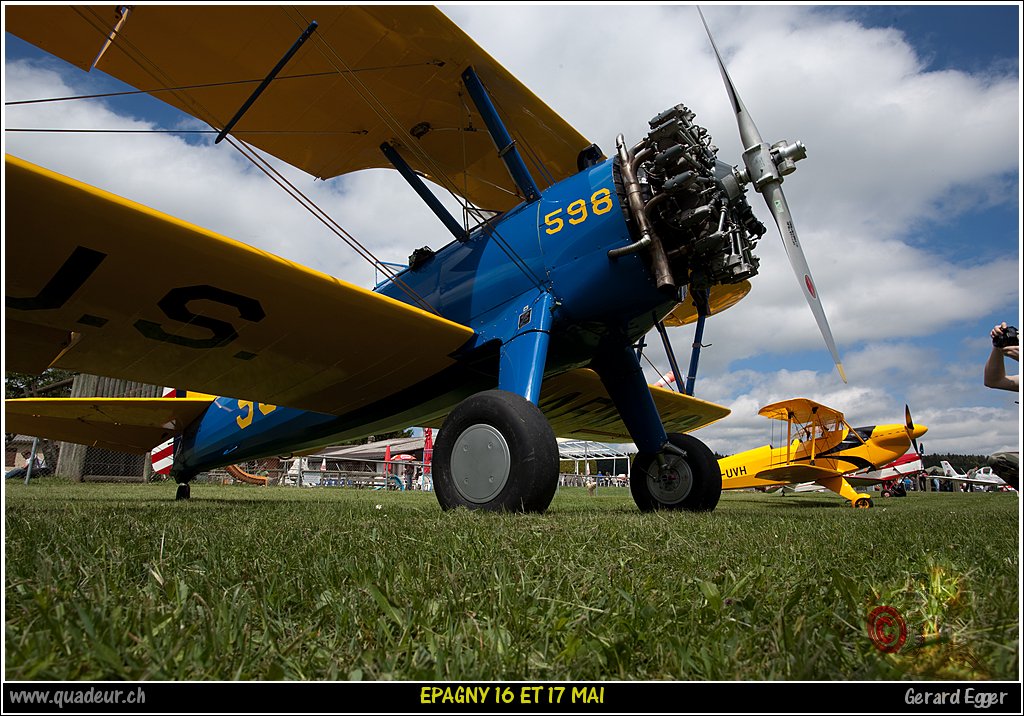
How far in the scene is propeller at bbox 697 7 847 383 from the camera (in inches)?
176

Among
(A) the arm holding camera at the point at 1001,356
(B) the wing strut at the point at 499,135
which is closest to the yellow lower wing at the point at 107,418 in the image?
(B) the wing strut at the point at 499,135

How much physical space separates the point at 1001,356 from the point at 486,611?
2.28m

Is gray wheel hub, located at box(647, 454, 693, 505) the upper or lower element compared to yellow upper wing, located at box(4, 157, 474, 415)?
lower

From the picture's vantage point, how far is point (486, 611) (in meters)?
1.09

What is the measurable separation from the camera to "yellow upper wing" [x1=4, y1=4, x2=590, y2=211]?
416 centimetres

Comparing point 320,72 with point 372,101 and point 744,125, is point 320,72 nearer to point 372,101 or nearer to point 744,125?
point 372,101

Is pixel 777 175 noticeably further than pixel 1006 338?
Yes

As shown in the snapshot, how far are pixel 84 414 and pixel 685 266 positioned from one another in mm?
6998

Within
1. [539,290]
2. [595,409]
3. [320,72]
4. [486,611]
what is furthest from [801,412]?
[486,611]

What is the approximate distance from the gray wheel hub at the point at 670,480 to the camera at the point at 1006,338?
11.1 ft

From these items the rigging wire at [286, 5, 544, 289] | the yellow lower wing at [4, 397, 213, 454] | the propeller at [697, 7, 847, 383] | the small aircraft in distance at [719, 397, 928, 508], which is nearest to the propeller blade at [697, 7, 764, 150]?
the propeller at [697, 7, 847, 383]

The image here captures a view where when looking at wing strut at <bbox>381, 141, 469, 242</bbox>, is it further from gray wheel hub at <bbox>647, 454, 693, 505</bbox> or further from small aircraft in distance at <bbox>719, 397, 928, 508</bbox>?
small aircraft in distance at <bbox>719, 397, 928, 508</bbox>

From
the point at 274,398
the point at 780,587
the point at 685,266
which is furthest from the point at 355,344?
the point at 780,587

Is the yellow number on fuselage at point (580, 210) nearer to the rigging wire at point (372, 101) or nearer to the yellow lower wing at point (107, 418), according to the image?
the rigging wire at point (372, 101)
